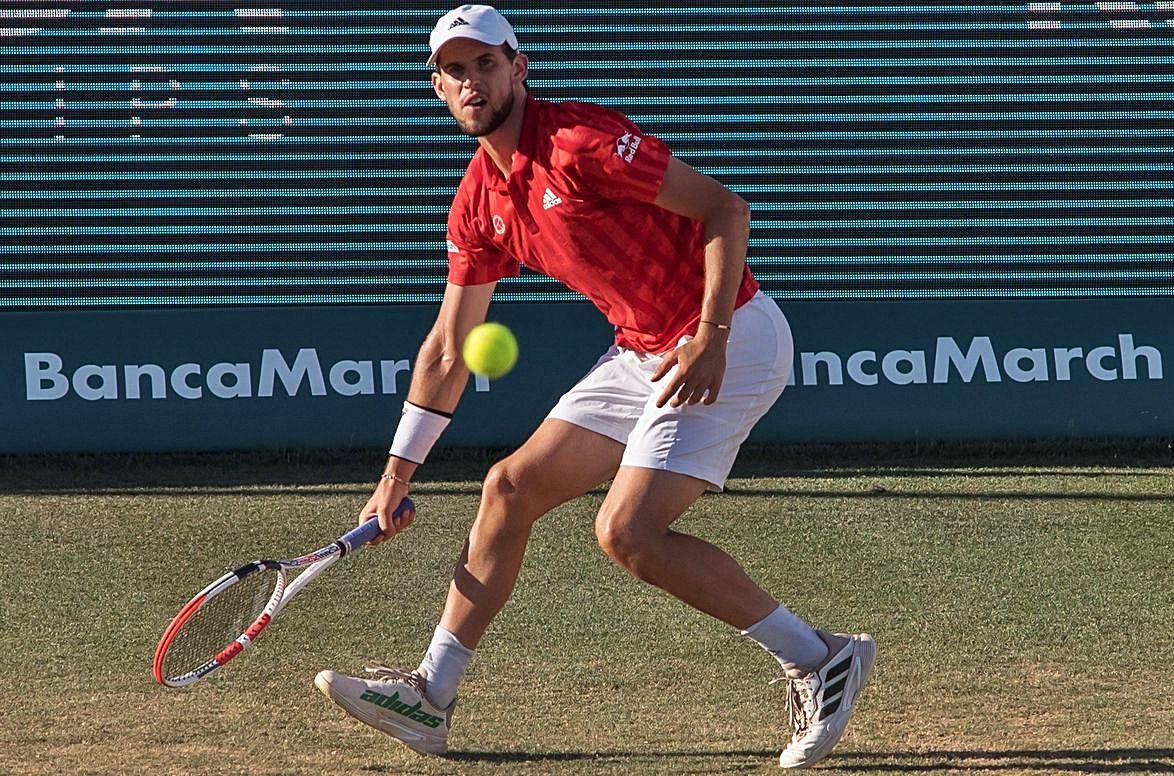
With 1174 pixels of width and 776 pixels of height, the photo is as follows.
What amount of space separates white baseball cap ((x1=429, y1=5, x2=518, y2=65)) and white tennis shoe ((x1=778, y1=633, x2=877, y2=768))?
1749mm

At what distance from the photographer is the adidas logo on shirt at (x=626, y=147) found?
388 cm

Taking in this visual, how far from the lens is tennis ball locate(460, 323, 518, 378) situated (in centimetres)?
457

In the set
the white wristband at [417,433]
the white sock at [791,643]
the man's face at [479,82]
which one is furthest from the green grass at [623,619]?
the man's face at [479,82]

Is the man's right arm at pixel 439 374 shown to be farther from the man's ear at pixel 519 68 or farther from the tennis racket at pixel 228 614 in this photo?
the man's ear at pixel 519 68

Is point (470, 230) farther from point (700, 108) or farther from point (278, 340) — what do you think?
point (700, 108)

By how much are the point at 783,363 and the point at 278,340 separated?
491cm

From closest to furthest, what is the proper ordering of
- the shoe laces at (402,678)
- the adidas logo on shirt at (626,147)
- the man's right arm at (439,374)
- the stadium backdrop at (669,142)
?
the adidas logo on shirt at (626,147)
the shoe laces at (402,678)
the man's right arm at (439,374)
the stadium backdrop at (669,142)

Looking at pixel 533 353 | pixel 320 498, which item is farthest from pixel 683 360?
pixel 533 353

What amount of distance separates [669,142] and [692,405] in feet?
17.8

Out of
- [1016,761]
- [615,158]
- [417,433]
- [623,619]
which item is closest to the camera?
[615,158]

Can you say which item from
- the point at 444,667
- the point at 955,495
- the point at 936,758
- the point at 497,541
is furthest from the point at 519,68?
the point at 955,495

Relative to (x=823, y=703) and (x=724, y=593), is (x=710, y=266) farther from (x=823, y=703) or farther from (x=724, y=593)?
(x=823, y=703)

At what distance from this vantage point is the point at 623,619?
582 cm

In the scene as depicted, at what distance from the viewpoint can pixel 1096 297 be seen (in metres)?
9.28
